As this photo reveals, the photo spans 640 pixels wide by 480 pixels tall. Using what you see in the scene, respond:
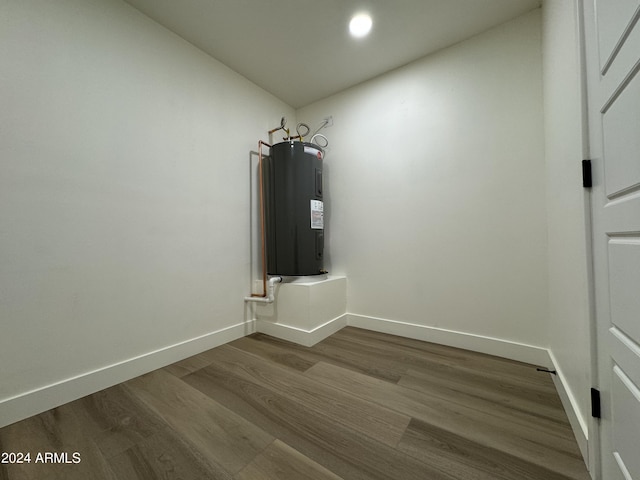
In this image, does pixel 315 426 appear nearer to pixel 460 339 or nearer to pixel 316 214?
pixel 460 339

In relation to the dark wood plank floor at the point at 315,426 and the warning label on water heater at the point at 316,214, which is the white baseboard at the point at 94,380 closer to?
the dark wood plank floor at the point at 315,426

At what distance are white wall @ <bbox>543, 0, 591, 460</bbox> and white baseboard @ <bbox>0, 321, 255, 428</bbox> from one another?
2.08 m

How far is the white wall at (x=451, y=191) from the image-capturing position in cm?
157

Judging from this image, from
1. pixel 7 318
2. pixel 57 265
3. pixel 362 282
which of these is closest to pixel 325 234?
pixel 362 282

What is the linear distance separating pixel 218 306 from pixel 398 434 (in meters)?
1.51

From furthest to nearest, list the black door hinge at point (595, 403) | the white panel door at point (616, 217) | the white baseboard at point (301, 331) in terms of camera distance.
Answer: the white baseboard at point (301, 331) < the black door hinge at point (595, 403) < the white panel door at point (616, 217)

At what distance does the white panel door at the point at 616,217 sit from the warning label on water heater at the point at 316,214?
1.63 metres

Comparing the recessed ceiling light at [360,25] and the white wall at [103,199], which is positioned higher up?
the recessed ceiling light at [360,25]

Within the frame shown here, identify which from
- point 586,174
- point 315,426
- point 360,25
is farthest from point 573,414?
point 360,25

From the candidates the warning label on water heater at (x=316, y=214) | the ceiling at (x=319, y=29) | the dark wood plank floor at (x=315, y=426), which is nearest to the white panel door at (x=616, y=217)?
the dark wood plank floor at (x=315, y=426)

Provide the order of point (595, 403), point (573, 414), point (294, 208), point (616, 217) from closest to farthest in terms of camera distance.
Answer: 1. point (616, 217)
2. point (595, 403)
3. point (573, 414)
4. point (294, 208)

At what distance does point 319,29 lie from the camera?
171 centimetres

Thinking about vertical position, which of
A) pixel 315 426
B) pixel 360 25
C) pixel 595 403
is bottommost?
pixel 315 426

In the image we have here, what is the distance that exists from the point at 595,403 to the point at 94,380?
223 centimetres
